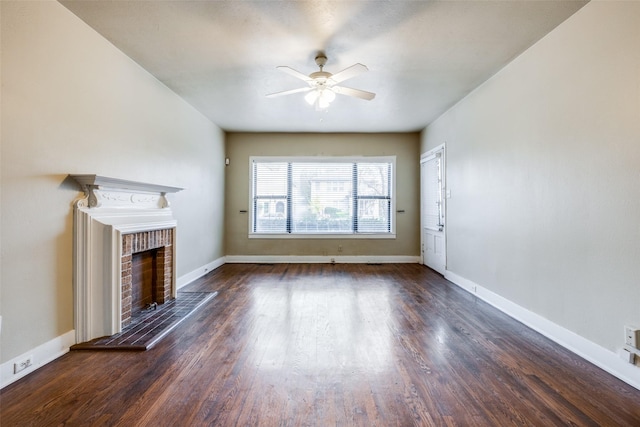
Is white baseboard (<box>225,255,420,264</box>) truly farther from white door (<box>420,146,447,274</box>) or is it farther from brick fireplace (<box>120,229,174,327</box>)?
brick fireplace (<box>120,229,174,327</box>)

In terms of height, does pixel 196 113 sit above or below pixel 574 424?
above

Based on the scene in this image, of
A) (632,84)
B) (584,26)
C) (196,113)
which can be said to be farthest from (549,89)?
(196,113)

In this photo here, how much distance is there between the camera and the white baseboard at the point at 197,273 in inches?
169

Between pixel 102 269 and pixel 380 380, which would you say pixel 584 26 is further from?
pixel 102 269

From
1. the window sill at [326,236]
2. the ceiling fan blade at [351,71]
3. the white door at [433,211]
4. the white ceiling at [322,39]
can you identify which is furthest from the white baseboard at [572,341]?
the ceiling fan blade at [351,71]

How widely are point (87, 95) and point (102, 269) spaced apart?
1493 mm

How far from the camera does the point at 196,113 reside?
15.8 feet

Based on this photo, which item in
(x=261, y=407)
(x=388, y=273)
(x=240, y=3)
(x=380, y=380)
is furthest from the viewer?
(x=388, y=273)

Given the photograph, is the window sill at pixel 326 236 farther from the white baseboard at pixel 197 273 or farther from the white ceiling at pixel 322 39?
the white ceiling at pixel 322 39

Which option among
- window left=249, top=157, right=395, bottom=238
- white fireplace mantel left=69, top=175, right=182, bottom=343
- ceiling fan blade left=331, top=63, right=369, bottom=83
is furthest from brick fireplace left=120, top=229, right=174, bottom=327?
window left=249, top=157, right=395, bottom=238

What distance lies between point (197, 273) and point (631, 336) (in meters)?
4.93

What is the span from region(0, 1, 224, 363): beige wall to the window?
3082 millimetres

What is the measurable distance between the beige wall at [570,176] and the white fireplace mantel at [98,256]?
377 cm

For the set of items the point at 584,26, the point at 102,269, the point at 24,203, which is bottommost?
the point at 102,269
